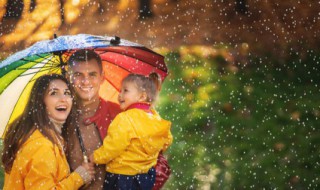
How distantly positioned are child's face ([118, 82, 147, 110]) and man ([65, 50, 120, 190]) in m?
0.12

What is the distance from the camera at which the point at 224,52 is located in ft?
26.6

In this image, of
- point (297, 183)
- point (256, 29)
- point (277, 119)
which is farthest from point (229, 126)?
point (256, 29)

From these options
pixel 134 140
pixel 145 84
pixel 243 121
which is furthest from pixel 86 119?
pixel 243 121

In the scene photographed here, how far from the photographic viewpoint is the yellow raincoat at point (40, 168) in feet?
13.1

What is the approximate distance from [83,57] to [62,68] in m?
0.28

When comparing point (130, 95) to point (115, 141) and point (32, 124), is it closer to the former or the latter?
point (115, 141)

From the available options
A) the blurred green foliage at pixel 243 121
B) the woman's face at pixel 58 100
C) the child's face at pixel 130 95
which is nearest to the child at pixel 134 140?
the child's face at pixel 130 95

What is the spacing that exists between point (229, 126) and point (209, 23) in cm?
185

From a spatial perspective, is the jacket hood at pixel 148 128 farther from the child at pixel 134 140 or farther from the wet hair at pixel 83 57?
the wet hair at pixel 83 57

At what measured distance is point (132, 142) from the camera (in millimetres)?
4309

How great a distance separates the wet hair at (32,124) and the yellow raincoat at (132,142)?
292 millimetres

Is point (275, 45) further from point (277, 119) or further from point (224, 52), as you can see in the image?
point (277, 119)

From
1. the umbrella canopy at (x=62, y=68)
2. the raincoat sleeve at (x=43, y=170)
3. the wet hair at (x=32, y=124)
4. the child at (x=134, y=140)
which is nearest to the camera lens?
the raincoat sleeve at (x=43, y=170)

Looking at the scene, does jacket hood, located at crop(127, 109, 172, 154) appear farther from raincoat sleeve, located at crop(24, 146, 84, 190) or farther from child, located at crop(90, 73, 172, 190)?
raincoat sleeve, located at crop(24, 146, 84, 190)
